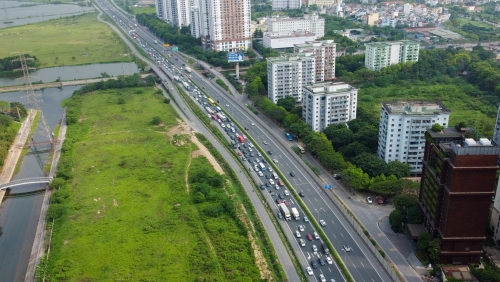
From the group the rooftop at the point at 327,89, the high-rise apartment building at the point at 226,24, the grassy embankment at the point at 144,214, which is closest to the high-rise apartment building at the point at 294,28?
the high-rise apartment building at the point at 226,24

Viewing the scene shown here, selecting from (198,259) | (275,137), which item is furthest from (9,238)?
(275,137)

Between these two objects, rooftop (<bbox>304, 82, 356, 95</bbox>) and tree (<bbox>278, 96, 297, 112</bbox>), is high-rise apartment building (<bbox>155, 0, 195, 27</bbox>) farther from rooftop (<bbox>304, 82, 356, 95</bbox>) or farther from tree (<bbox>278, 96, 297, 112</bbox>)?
rooftop (<bbox>304, 82, 356, 95</bbox>)

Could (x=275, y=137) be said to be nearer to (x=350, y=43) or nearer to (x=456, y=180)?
(x=456, y=180)

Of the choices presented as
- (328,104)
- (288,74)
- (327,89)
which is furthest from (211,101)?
(328,104)

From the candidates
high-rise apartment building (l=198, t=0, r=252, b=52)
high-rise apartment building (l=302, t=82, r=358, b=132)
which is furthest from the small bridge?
high-rise apartment building (l=198, t=0, r=252, b=52)

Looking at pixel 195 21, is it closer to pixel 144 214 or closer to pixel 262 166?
pixel 262 166

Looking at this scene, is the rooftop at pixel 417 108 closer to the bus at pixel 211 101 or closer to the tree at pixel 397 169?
the tree at pixel 397 169
